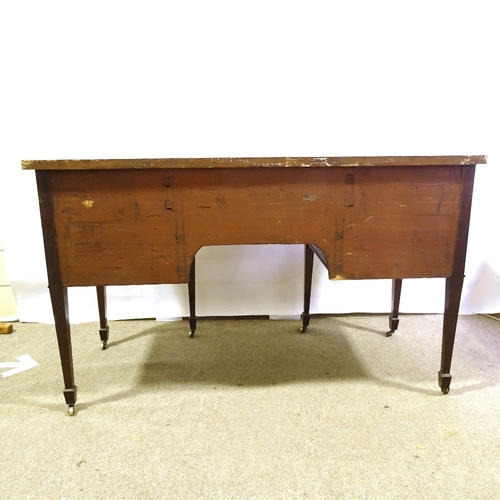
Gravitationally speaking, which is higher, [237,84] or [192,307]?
[237,84]

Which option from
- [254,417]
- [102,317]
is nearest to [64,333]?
[102,317]

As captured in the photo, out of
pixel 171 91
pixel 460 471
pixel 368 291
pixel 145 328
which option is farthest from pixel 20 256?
pixel 460 471

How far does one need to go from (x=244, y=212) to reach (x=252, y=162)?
144 mm

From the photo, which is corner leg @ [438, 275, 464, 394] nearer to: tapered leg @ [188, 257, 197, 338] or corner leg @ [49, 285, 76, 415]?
tapered leg @ [188, 257, 197, 338]

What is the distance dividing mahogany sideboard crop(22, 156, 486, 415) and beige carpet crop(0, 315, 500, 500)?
1.04ft

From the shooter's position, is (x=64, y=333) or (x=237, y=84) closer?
(x=64, y=333)

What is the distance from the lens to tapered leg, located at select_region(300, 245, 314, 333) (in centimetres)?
172

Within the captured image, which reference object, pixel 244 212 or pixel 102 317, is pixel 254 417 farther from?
pixel 102 317

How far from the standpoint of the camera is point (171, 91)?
176 cm

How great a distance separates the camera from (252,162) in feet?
3.65

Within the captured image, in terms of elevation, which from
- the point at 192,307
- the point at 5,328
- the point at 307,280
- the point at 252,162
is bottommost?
the point at 5,328

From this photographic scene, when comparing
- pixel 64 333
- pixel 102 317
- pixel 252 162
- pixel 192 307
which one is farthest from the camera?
pixel 192 307

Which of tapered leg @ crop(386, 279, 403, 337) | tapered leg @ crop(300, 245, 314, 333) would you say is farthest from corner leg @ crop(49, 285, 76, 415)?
tapered leg @ crop(386, 279, 403, 337)

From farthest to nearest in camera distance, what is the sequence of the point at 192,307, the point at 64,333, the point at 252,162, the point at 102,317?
the point at 192,307, the point at 102,317, the point at 64,333, the point at 252,162
